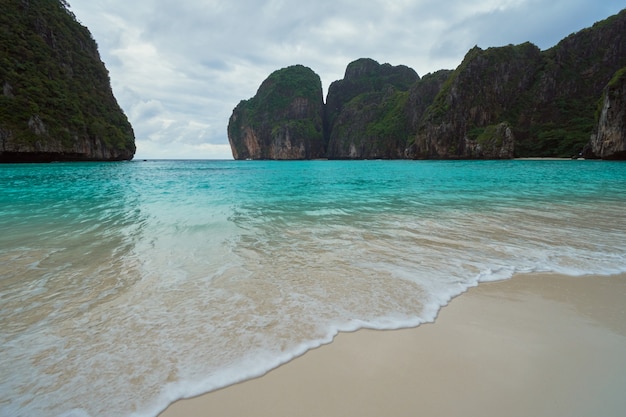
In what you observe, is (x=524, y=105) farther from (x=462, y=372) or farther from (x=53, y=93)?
(x=53, y=93)

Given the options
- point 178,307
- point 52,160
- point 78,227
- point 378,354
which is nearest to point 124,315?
point 178,307

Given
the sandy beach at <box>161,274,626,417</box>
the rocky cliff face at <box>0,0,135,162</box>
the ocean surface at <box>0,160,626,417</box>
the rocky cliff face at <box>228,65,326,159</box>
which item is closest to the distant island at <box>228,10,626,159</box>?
the rocky cliff face at <box>228,65,326,159</box>

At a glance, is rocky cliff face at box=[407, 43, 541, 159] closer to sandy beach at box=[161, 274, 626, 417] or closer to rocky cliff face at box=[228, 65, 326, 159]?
rocky cliff face at box=[228, 65, 326, 159]

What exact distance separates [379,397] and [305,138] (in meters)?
160

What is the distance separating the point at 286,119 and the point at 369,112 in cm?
4590

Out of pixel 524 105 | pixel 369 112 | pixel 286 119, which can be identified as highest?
pixel 369 112

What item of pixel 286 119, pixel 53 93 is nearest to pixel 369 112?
pixel 286 119

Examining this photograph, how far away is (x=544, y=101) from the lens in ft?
287

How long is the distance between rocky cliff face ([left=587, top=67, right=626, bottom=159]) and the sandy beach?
6782cm

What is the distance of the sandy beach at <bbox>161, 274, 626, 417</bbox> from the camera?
1785mm

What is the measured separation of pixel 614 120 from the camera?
163ft

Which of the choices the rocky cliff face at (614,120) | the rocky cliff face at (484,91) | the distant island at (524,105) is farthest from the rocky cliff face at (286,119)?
the rocky cliff face at (614,120)

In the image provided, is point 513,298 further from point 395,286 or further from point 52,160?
point 52,160

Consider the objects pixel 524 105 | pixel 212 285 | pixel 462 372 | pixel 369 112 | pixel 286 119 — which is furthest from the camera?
pixel 286 119
